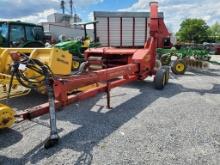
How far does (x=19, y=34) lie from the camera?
10.1 m

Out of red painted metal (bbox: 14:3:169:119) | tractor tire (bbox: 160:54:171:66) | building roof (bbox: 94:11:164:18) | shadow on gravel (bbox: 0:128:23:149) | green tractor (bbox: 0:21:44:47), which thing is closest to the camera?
shadow on gravel (bbox: 0:128:23:149)

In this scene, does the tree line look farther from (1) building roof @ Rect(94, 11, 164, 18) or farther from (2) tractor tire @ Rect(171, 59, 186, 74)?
(2) tractor tire @ Rect(171, 59, 186, 74)

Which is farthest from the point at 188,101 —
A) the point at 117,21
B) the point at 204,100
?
the point at 117,21

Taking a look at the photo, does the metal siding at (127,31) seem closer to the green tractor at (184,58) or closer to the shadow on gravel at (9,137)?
the green tractor at (184,58)

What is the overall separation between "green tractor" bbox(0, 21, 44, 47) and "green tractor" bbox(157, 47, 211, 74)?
4817 mm

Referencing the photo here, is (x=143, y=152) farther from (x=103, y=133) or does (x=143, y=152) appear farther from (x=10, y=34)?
(x=10, y=34)

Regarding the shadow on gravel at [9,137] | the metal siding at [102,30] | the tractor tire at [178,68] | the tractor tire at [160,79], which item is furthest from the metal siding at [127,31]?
the shadow on gravel at [9,137]

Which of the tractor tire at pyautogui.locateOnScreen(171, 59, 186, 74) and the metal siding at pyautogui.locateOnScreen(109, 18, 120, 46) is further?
the metal siding at pyautogui.locateOnScreen(109, 18, 120, 46)

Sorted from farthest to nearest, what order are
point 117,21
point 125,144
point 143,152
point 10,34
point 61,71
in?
point 117,21, point 10,34, point 61,71, point 125,144, point 143,152

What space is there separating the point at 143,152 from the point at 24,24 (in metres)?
8.31

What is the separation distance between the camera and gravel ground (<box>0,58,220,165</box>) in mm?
3271

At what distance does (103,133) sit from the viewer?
157 inches

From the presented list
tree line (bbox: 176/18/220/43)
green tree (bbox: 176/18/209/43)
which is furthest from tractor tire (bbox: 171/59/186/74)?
green tree (bbox: 176/18/209/43)

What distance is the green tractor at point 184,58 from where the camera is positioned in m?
9.31
